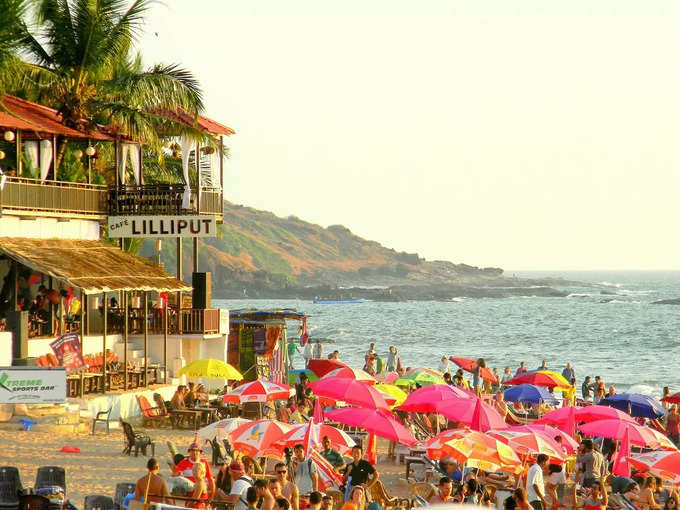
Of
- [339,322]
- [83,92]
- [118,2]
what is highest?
[118,2]

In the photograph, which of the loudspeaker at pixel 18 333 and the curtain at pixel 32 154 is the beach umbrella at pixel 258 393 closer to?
the loudspeaker at pixel 18 333

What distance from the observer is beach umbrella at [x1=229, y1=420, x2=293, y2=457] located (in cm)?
1680

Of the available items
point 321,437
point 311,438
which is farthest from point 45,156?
point 311,438

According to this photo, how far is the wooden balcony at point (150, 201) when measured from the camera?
2955 cm

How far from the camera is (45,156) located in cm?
2805

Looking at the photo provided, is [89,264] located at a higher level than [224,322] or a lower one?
higher

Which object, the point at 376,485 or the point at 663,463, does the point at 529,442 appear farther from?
the point at 376,485

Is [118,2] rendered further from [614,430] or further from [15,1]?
[614,430]

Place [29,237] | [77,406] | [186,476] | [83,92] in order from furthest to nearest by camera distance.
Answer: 1. [83,92]
2. [29,237]
3. [77,406]
4. [186,476]

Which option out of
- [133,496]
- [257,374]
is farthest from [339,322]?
[133,496]

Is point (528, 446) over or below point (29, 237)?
below

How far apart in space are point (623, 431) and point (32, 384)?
9.77 metres

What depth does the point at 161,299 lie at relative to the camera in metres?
30.9

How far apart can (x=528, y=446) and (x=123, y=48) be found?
18.3 meters
